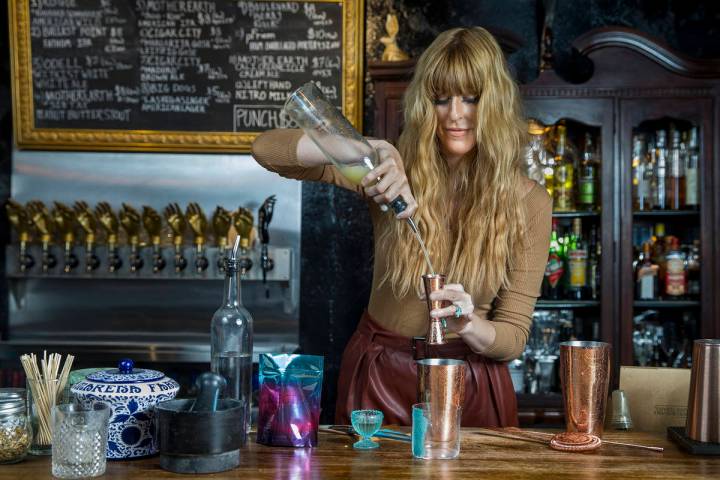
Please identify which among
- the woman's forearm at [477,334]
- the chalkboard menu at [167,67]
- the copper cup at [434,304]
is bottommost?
the woman's forearm at [477,334]

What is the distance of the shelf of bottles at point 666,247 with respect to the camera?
346 centimetres

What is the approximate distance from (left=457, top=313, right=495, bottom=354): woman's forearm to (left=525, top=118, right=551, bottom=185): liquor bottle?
5.36 ft

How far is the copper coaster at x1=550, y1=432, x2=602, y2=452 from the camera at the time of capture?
1.56 metres

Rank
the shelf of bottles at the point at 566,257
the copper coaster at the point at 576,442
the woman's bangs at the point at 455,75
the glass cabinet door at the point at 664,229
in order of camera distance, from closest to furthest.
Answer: the copper coaster at the point at 576,442, the woman's bangs at the point at 455,75, the glass cabinet door at the point at 664,229, the shelf of bottles at the point at 566,257

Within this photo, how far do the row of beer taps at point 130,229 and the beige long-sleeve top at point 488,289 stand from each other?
153 cm

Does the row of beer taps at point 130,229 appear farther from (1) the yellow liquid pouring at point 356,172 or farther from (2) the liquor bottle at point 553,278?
(1) the yellow liquid pouring at point 356,172

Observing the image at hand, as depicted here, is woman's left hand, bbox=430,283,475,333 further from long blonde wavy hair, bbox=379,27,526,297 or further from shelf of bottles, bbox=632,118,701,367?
shelf of bottles, bbox=632,118,701,367

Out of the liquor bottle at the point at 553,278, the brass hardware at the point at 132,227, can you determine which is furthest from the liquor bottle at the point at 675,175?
the brass hardware at the point at 132,227

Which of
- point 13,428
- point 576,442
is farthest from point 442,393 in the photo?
point 13,428

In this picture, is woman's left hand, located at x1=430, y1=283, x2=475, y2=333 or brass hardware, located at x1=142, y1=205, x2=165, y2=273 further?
brass hardware, located at x1=142, y1=205, x2=165, y2=273

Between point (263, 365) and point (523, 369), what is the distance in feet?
7.01

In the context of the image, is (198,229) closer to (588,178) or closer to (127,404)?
(588,178)

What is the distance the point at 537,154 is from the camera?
351 centimetres

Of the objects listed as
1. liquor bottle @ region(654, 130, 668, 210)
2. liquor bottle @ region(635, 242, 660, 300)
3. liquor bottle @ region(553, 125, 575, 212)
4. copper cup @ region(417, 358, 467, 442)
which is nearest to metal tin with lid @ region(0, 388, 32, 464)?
copper cup @ region(417, 358, 467, 442)
